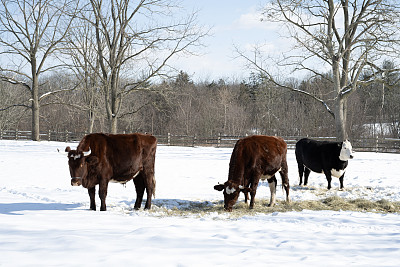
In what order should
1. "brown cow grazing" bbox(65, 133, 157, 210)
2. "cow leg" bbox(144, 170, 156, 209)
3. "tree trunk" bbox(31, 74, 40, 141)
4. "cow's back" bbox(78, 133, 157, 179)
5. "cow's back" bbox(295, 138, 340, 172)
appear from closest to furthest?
1. "brown cow grazing" bbox(65, 133, 157, 210)
2. "cow's back" bbox(78, 133, 157, 179)
3. "cow leg" bbox(144, 170, 156, 209)
4. "cow's back" bbox(295, 138, 340, 172)
5. "tree trunk" bbox(31, 74, 40, 141)

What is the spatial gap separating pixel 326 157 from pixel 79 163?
7.24m

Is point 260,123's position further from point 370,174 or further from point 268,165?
point 268,165

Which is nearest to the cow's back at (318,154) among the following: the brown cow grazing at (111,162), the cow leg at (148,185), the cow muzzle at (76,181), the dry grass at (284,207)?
the dry grass at (284,207)

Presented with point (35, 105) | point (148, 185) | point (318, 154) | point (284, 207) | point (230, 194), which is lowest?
point (284, 207)

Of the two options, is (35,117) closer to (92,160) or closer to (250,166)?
(92,160)

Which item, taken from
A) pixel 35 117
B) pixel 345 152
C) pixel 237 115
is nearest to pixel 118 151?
pixel 345 152

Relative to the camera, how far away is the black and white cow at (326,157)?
1098cm

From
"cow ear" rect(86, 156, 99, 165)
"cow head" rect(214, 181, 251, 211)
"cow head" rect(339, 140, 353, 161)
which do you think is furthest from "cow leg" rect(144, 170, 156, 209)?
"cow head" rect(339, 140, 353, 161)

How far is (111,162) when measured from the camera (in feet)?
25.0

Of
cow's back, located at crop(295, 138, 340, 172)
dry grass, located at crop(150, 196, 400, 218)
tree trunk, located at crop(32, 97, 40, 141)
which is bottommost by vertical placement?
dry grass, located at crop(150, 196, 400, 218)

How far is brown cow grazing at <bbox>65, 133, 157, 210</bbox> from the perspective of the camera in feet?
23.6

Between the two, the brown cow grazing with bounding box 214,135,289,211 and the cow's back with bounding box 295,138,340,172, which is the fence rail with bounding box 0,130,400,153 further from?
the brown cow grazing with bounding box 214,135,289,211

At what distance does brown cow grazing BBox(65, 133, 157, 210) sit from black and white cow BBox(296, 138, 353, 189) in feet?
17.9

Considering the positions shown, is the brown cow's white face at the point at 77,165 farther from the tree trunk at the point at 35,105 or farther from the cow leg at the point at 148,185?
the tree trunk at the point at 35,105
